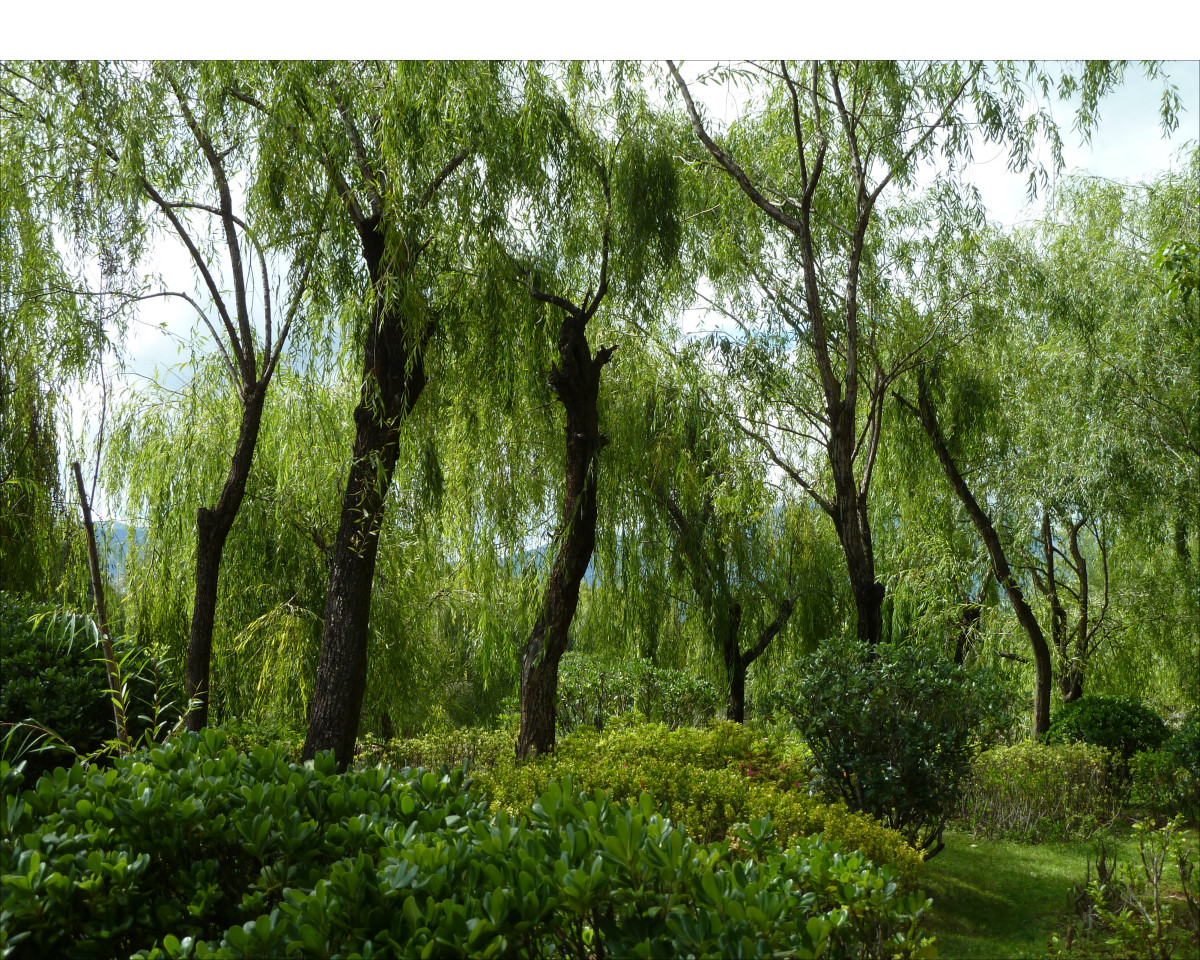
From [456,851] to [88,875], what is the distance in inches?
21.5

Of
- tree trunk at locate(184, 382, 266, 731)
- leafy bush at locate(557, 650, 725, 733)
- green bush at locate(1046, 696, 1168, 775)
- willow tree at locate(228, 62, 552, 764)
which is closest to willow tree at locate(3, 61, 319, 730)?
tree trunk at locate(184, 382, 266, 731)

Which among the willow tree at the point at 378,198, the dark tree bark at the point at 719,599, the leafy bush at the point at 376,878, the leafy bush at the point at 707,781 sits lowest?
the leafy bush at the point at 707,781

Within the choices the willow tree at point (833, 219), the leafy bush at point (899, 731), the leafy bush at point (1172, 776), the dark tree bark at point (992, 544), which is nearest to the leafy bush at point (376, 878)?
the leafy bush at point (899, 731)

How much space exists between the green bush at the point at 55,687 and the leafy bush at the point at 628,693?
11.6 ft

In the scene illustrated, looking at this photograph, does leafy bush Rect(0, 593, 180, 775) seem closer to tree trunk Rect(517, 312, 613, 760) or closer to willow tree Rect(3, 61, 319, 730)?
willow tree Rect(3, 61, 319, 730)

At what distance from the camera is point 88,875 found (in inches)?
52.3

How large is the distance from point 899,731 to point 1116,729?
350cm

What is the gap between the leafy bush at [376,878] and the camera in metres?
1.19

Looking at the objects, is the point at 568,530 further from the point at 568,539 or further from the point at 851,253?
the point at 851,253

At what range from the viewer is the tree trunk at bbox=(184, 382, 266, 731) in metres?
4.04

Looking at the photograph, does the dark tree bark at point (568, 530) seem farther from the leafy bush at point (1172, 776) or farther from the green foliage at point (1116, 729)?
the green foliage at point (1116, 729)

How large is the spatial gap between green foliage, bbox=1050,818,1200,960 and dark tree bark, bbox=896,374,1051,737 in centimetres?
324

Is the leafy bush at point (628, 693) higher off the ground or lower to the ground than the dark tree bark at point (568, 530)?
lower

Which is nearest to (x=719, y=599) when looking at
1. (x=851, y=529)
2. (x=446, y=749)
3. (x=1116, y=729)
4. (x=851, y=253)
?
(x=851, y=529)
